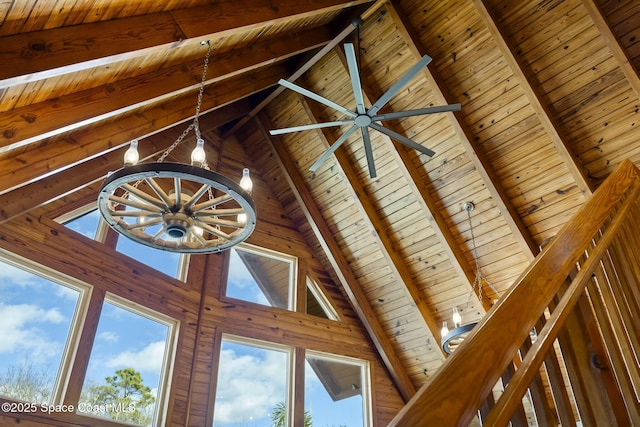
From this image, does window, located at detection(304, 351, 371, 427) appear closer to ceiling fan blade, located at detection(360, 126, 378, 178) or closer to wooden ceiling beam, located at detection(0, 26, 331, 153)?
ceiling fan blade, located at detection(360, 126, 378, 178)

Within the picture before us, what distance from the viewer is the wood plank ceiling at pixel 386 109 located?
4008 millimetres

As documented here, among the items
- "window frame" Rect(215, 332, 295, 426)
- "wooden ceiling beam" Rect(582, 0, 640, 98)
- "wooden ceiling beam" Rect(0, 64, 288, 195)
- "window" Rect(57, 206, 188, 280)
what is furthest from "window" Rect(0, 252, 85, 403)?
"wooden ceiling beam" Rect(582, 0, 640, 98)

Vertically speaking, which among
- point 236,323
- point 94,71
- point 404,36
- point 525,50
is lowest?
point 236,323

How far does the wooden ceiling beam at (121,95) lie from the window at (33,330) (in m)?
1.86

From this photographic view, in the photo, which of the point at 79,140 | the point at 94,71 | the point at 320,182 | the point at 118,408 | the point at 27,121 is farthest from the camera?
the point at 320,182

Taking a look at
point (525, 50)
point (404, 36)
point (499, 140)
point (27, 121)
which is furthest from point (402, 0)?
point (27, 121)

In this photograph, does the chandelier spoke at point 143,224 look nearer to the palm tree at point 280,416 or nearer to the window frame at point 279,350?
the window frame at point 279,350

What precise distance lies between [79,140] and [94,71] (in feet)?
3.24

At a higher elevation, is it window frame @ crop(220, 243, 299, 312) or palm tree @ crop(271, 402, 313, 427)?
window frame @ crop(220, 243, 299, 312)

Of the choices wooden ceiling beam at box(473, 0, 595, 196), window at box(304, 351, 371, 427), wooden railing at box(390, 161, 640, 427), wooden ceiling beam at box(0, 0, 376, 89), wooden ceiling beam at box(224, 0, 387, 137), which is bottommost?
wooden railing at box(390, 161, 640, 427)

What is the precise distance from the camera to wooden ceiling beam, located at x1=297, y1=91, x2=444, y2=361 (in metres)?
7.07

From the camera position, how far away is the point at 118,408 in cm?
557

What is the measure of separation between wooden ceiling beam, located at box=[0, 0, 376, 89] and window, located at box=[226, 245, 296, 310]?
390 cm

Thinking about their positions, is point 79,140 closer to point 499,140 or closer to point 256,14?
point 256,14
